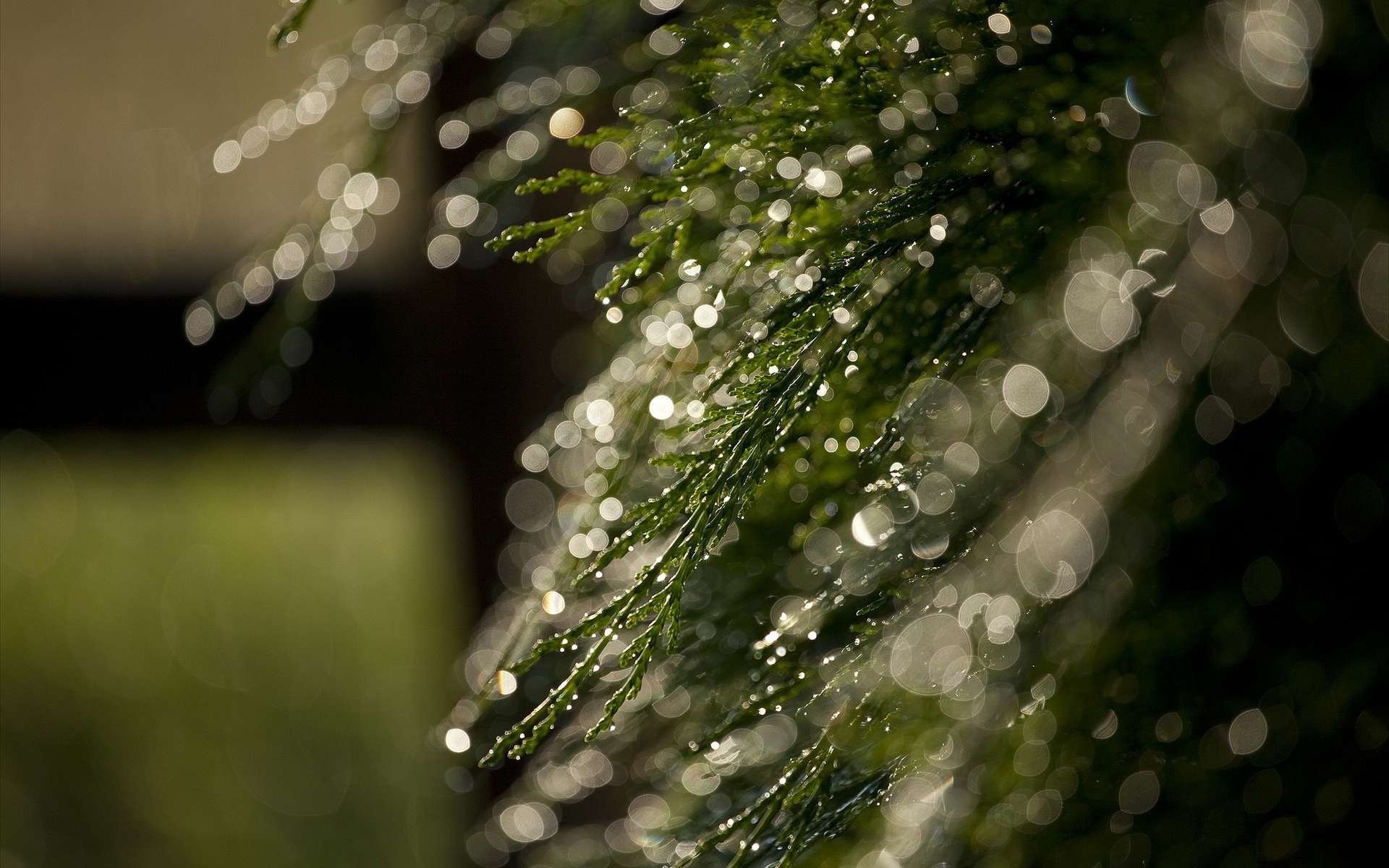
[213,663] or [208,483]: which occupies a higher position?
[208,483]

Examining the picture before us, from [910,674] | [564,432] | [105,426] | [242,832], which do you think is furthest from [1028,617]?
[242,832]

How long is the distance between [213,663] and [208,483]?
179 millimetres

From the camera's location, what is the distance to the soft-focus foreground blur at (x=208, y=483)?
617 mm

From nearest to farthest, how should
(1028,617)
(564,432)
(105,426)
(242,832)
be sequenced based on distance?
(1028,617) < (564,432) < (105,426) < (242,832)

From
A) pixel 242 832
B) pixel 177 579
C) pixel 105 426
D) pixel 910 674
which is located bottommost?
pixel 242 832

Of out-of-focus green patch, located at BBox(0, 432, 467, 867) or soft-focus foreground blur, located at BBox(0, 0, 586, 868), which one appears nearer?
soft-focus foreground blur, located at BBox(0, 0, 586, 868)

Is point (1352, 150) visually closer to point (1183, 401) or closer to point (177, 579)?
point (1183, 401)

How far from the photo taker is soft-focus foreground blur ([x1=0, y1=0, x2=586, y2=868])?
617mm

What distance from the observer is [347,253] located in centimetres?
25

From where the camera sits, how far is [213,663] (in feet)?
3.29

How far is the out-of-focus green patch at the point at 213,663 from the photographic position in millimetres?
951

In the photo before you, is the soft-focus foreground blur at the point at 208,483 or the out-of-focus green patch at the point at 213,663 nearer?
the soft-focus foreground blur at the point at 208,483

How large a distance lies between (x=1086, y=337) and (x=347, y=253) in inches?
7.0

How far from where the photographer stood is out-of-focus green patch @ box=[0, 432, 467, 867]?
95 cm
